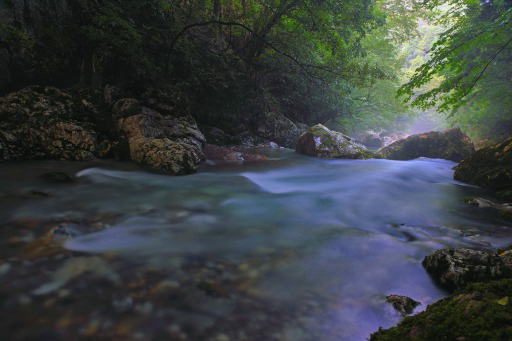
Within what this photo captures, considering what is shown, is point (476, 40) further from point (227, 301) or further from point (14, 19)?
point (14, 19)

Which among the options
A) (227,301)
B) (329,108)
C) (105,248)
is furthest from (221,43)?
(227,301)

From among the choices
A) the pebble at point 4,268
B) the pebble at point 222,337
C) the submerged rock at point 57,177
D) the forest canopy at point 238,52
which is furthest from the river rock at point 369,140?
the pebble at point 4,268

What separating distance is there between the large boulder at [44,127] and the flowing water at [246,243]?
0.55 m

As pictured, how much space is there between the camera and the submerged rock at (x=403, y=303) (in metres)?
1.84

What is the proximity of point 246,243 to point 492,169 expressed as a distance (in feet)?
19.3

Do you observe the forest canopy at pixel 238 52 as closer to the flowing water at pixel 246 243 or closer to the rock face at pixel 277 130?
the rock face at pixel 277 130

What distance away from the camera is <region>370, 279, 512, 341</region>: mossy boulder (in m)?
1.13

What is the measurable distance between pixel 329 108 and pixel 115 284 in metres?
15.4

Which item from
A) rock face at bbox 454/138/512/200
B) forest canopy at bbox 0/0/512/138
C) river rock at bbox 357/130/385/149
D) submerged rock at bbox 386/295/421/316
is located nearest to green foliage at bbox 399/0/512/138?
forest canopy at bbox 0/0/512/138

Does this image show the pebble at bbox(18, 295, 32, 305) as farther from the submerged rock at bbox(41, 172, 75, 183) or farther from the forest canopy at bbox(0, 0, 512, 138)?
the forest canopy at bbox(0, 0, 512, 138)

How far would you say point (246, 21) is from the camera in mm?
10297

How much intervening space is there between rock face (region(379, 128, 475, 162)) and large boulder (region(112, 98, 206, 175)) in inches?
405

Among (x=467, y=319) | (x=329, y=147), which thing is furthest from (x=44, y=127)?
(x=329, y=147)

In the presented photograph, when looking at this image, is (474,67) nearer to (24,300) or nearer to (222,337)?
(222,337)
